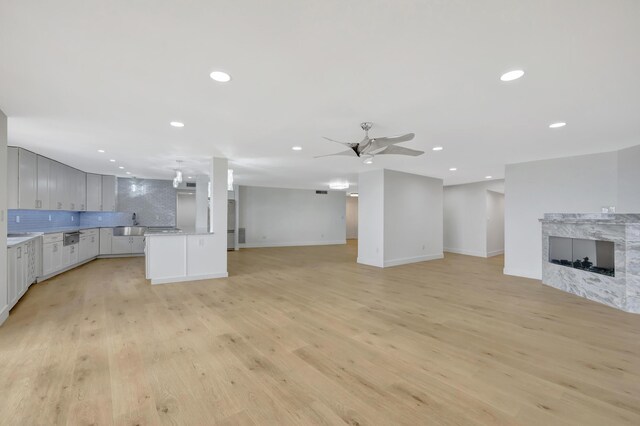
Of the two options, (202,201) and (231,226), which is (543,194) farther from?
(231,226)

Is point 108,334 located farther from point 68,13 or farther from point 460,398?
point 460,398

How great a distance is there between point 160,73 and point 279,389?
9.22 feet

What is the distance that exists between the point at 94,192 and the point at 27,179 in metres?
2.88

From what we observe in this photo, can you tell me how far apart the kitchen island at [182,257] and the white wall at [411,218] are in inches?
170

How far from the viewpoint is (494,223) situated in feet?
33.4

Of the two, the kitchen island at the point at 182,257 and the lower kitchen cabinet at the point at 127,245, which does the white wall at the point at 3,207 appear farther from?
the lower kitchen cabinet at the point at 127,245

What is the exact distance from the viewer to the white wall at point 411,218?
25.4ft

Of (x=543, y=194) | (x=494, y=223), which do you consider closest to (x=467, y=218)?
(x=494, y=223)

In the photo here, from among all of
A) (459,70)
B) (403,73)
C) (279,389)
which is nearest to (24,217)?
(279,389)

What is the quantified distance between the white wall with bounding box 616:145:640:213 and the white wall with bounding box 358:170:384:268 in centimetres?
450

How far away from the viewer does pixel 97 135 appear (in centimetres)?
441

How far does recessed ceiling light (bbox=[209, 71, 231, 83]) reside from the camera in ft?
8.07

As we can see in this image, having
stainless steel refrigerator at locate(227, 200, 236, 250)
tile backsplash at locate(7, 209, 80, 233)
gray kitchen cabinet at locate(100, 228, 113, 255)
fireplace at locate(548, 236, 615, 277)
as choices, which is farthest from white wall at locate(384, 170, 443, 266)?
tile backsplash at locate(7, 209, 80, 233)

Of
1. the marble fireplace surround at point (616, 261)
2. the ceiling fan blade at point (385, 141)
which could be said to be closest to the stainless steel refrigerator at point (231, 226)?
the ceiling fan blade at point (385, 141)
